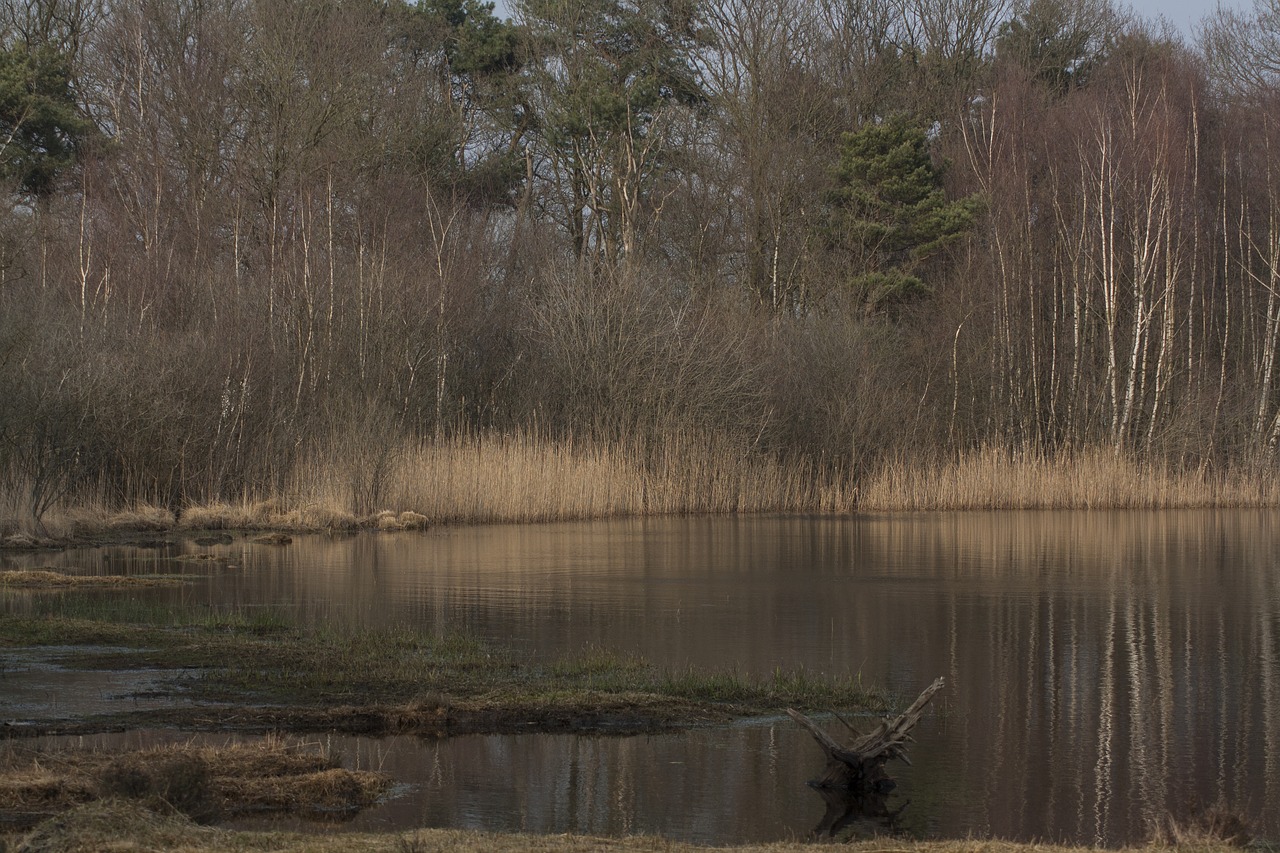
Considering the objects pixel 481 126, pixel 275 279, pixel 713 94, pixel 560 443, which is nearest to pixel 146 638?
pixel 560 443

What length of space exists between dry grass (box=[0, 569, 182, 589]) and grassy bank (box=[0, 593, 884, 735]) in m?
2.85

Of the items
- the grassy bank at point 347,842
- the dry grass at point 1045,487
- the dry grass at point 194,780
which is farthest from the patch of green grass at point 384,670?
the dry grass at point 1045,487

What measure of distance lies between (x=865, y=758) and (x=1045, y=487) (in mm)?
23495

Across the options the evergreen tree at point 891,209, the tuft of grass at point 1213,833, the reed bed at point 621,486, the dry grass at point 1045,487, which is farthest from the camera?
the evergreen tree at point 891,209

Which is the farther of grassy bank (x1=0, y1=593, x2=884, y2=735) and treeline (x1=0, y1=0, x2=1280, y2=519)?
treeline (x1=0, y1=0, x2=1280, y2=519)

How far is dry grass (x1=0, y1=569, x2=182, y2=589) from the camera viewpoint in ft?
53.8

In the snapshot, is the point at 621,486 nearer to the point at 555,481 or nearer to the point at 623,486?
the point at 623,486

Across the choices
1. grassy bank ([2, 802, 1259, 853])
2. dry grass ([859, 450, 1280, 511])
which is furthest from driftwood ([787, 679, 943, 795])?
dry grass ([859, 450, 1280, 511])

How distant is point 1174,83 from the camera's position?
39.0m

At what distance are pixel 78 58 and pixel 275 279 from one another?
1506 cm

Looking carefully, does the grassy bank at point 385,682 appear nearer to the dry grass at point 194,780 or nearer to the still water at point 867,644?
the still water at point 867,644

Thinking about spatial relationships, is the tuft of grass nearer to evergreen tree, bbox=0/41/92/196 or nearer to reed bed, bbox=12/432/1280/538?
reed bed, bbox=12/432/1280/538

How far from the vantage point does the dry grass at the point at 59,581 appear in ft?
53.8

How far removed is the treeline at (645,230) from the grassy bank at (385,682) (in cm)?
1208
